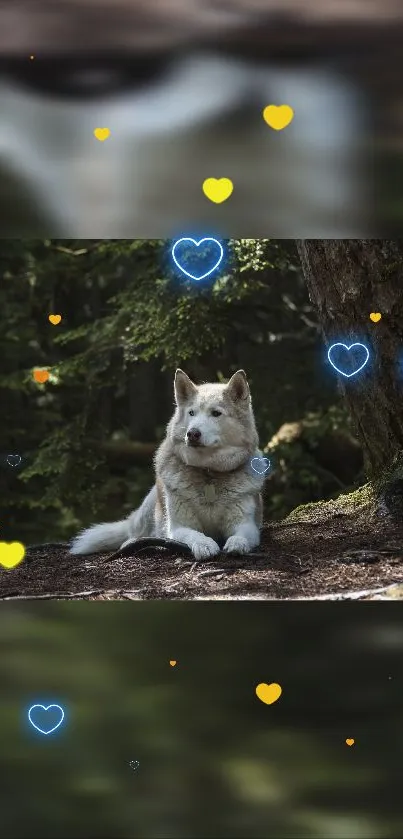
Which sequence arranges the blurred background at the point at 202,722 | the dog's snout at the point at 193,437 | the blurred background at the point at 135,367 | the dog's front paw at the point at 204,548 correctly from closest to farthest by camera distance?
the blurred background at the point at 202,722 < the dog's front paw at the point at 204,548 < the dog's snout at the point at 193,437 < the blurred background at the point at 135,367

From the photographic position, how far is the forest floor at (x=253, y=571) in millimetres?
3479

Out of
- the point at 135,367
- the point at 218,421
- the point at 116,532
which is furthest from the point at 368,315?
the point at 135,367

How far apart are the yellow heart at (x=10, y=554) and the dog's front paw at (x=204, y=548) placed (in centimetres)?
66

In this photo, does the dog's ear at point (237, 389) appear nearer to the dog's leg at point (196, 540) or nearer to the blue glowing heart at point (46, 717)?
the dog's leg at point (196, 540)

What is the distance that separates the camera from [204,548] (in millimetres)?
3928

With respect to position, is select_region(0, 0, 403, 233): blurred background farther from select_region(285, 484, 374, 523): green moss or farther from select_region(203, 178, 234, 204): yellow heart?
select_region(285, 484, 374, 523): green moss

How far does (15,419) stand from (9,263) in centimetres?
142

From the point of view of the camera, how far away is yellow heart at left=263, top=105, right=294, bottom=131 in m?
3.46

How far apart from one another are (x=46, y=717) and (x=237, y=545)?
39.1 inches

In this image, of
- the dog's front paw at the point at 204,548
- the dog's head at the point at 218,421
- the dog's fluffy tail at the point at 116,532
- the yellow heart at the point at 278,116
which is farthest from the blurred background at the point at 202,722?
the yellow heart at the point at 278,116

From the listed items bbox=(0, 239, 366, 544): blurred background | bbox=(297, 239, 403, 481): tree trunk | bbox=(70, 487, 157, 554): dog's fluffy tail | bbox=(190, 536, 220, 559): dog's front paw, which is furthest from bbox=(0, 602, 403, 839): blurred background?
bbox=(0, 239, 366, 544): blurred background

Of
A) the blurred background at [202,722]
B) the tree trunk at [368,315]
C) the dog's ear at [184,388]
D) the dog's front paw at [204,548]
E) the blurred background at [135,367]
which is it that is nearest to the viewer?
the blurred background at [202,722]

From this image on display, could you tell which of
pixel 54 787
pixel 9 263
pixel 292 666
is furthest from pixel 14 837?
pixel 9 263

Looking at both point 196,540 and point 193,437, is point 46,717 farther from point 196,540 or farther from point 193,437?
point 193,437
